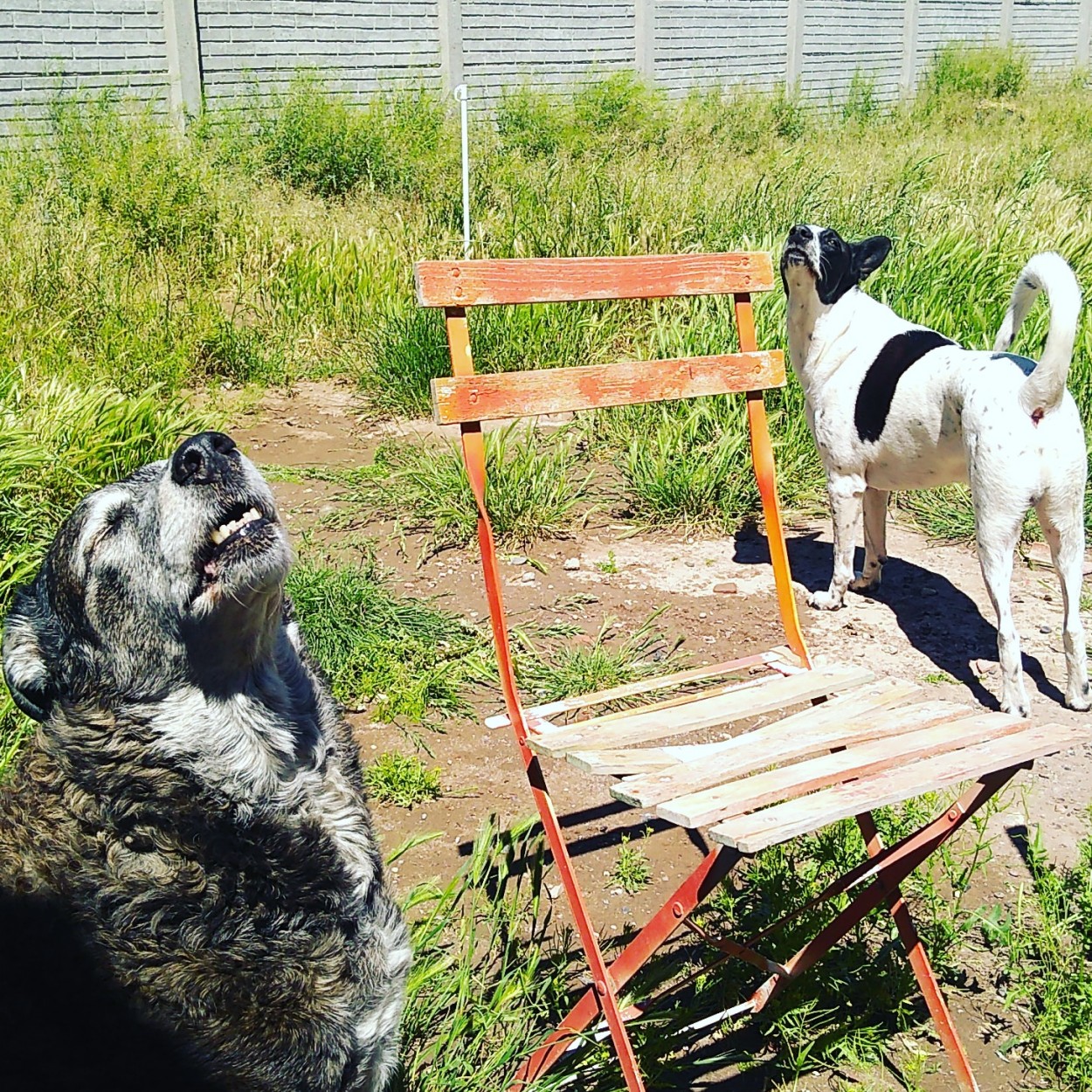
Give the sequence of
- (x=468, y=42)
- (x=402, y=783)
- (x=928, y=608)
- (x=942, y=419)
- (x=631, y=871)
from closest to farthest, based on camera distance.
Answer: (x=631, y=871)
(x=402, y=783)
(x=942, y=419)
(x=928, y=608)
(x=468, y=42)

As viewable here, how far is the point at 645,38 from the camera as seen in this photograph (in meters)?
17.0

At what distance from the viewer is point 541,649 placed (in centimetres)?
433

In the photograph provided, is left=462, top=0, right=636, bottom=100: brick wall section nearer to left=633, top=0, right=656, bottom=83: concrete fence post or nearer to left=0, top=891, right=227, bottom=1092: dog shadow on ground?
left=633, top=0, right=656, bottom=83: concrete fence post

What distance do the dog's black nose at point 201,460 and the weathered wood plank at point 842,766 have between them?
106 centimetres

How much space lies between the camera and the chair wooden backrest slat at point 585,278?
8.60ft

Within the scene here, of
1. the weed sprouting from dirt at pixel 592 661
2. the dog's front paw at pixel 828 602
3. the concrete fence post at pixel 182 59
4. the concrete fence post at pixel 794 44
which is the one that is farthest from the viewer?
the concrete fence post at pixel 794 44

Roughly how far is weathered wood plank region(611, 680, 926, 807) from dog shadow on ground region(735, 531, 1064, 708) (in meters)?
1.65

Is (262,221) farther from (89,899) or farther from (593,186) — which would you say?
(89,899)

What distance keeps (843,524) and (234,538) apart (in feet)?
10.4

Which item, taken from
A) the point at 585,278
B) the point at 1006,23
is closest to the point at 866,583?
the point at 585,278

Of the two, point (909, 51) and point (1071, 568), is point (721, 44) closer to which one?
point (909, 51)

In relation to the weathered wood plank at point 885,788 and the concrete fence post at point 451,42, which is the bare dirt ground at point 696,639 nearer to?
the weathered wood plank at point 885,788

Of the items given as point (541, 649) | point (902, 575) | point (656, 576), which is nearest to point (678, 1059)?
point (541, 649)

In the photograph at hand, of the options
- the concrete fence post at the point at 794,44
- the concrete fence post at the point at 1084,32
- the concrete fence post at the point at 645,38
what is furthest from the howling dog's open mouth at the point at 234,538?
the concrete fence post at the point at 1084,32
